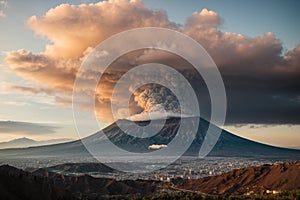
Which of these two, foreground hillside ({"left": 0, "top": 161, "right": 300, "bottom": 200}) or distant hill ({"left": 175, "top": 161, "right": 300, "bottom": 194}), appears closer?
foreground hillside ({"left": 0, "top": 161, "right": 300, "bottom": 200})

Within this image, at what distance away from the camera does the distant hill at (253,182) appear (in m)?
91.0

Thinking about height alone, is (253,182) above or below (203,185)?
above

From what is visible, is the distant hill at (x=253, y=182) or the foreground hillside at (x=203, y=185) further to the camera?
the distant hill at (x=253, y=182)

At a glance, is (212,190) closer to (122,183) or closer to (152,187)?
(152,187)

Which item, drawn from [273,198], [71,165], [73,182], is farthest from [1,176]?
[71,165]

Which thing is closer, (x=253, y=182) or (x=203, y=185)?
(x=253, y=182)

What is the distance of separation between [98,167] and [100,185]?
240 feet

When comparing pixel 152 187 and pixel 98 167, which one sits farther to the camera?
pixel 98 167

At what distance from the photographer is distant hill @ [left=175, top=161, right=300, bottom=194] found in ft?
299

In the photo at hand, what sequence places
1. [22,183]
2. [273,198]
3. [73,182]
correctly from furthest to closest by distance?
[73,182] < [273,198] < [22,183]

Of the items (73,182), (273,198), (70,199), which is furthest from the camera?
(73,182)

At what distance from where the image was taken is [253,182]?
100125mm

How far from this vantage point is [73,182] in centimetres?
9569

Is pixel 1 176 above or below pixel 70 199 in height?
above
